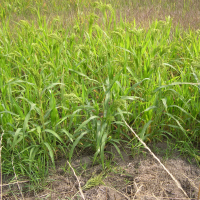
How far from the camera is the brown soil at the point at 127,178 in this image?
1354mm

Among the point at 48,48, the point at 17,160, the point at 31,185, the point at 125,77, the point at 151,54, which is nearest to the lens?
the point at 31,185

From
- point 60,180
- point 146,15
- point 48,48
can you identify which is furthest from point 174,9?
point 60,180

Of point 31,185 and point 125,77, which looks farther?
point 125,77

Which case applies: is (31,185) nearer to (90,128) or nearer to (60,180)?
(60,180)

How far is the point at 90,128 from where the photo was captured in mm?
1571

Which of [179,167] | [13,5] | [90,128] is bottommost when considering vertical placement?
[179,167]

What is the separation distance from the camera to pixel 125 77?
5.81 feet

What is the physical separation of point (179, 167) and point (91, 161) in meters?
0.58

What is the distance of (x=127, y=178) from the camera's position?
1.45 meters

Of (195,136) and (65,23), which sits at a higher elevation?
(65,23)

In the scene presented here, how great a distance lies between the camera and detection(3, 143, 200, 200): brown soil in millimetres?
1354

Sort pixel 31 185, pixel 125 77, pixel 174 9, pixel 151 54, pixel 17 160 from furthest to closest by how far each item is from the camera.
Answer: pixel 174 9 → pixel 151 54 → pixel 125 77 → pixel 17 160 → pixel 31 185

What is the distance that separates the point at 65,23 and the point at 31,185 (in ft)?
Result: 7.90

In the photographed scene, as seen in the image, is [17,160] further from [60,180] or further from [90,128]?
[90,128]
